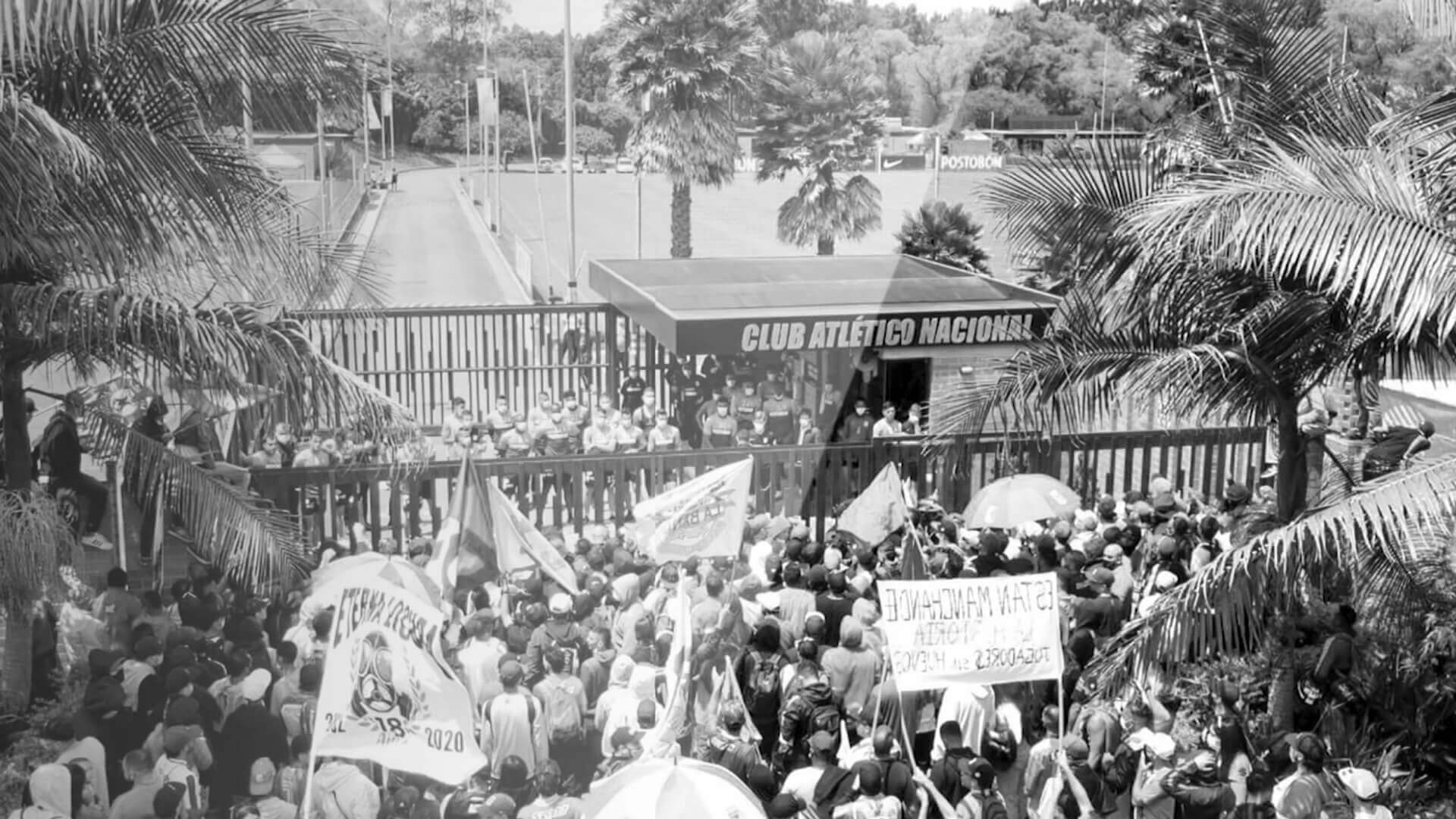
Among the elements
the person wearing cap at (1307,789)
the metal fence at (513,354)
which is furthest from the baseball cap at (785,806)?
the metal fence at (513,354)

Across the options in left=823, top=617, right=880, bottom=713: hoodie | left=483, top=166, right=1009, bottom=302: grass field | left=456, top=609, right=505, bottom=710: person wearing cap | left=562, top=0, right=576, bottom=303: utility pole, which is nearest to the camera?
left=456, top=609, right=505, bottom=710: person wearing cap

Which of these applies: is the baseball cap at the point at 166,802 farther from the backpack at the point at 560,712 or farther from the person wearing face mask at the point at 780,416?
the person wearing face mask at the point at 780,416

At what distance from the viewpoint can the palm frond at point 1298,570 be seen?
7066 millimetres

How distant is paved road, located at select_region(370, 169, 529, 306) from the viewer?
658 inches

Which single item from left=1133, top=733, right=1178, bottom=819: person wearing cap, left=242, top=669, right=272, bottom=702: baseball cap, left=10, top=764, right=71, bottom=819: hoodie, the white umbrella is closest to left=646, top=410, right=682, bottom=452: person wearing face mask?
left=242, top=669, right=272, bottom=702: baseball cap

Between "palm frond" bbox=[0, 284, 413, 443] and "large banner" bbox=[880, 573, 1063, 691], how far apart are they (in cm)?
332

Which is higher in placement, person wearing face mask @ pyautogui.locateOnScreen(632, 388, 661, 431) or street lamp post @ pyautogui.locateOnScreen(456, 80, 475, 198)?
street lamp post @ pyautogui.locateOnScreen(456, 80, 475, 198)

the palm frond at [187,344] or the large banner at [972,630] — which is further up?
the palm frond at [187,344]

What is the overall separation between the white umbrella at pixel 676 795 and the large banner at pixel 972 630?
1.88 meters

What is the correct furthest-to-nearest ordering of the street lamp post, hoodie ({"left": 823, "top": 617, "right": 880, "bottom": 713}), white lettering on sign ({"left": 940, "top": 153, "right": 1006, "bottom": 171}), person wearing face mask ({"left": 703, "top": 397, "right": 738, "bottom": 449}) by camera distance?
white lettering on sign ({"left": 940, "top": 153, "right": 1006, "bottom": 171}) → the street lamp post → person wearing face mask ({"left": 703, "top": 397, "right": 738, "bottom": 449}) → hoodie ({"left": 823, "top": 617, "right": 880, "bottom": 713})

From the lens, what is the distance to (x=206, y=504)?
873cm

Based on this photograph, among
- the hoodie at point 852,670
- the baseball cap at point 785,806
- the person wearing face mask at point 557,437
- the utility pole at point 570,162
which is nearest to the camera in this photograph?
the baseball cap at point 785,806

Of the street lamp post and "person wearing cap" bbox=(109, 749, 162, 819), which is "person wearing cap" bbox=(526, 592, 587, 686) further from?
the street lamp post

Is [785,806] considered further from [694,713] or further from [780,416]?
[780,416]
